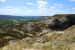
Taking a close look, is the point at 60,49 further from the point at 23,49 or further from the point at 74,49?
the point at 23,49

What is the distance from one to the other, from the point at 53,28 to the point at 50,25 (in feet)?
25.5

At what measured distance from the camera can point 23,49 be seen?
42.1ft

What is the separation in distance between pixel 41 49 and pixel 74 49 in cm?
232

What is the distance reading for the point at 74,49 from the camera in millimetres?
11930

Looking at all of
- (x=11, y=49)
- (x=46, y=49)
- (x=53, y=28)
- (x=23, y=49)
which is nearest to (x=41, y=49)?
(x=46, y=49)

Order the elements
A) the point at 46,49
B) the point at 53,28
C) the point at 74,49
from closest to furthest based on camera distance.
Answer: the point at 74,49, the point at 46,49, the point at 53,28

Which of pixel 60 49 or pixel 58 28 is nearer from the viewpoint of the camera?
pixel 60 49

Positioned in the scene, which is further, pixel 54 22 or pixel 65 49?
pixel 54 22

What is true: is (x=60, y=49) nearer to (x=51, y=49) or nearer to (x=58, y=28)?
(x=51, y=49)

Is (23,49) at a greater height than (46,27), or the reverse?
(23,49)

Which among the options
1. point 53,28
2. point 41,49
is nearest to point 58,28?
point 53,28

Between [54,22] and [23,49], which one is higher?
[23,49]

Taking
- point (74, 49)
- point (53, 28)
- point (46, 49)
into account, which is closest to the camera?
point (74, 49)

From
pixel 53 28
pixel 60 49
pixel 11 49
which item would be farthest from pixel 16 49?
pixel 53 28
